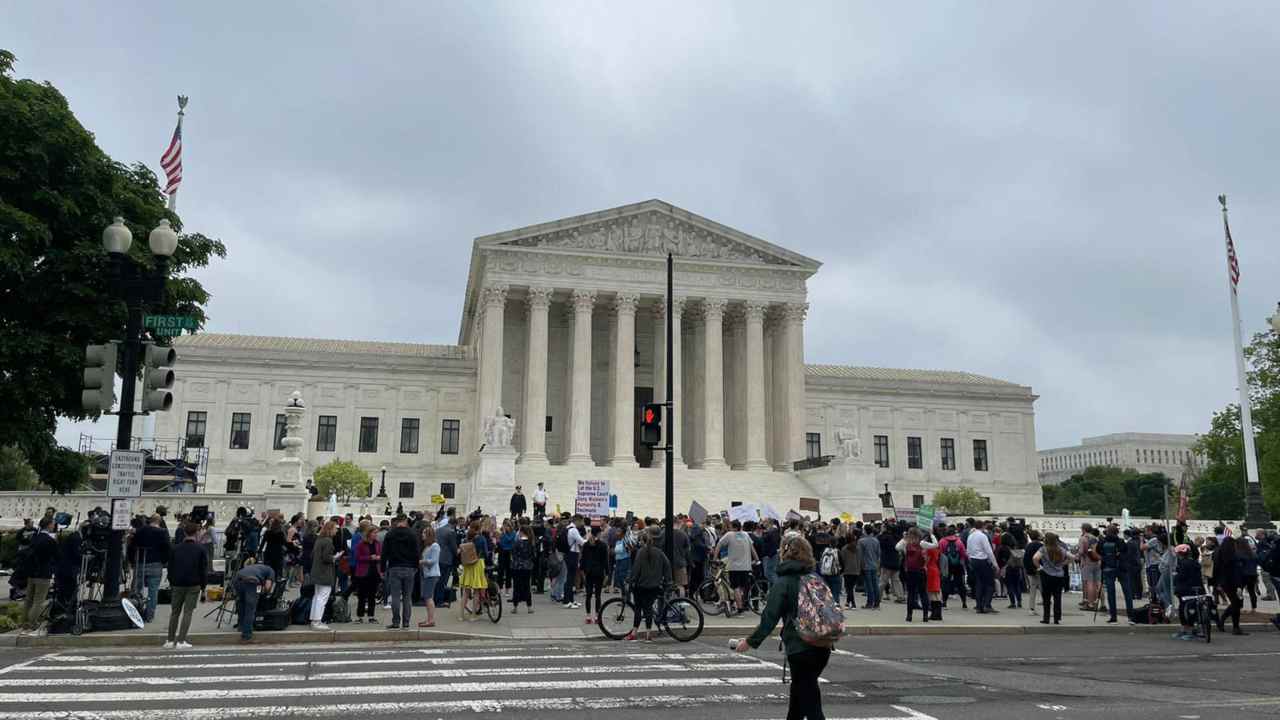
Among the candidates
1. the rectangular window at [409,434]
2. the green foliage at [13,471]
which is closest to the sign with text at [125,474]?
the rectangular window at [409,434]

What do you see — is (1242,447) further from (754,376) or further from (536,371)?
(536,371)

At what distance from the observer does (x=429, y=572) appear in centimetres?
1798

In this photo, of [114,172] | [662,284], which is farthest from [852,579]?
[662,284]

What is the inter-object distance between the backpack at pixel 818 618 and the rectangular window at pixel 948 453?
68.1 metres

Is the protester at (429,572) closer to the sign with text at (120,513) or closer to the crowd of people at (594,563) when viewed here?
the crowd of people at (594,563)

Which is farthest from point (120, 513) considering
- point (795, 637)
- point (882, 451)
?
point (882, 451)

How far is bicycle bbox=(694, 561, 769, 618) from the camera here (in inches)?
762

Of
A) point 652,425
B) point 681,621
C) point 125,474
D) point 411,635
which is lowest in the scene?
point 411,635

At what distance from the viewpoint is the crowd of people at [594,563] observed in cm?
1672

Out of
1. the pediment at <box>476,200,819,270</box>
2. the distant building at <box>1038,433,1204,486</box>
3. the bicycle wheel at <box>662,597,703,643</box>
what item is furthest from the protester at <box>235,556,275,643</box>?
the distant building at <box>1038,433,1204,486</box>

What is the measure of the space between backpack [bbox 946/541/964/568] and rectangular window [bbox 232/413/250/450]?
166 ft

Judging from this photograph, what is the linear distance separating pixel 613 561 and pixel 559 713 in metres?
15.0

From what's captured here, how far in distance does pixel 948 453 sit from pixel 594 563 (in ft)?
191

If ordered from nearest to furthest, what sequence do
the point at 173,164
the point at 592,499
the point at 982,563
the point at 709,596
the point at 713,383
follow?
1. the point at 709,596
2. the point at 982,563
3. the point at 173,164
4. the point at 592,499
5. the point at 713,383
